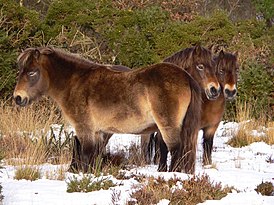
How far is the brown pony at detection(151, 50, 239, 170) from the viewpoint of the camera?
8508mm

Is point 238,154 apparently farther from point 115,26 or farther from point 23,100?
point 115,26

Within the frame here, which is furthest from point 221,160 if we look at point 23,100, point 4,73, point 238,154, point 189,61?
point 4,73

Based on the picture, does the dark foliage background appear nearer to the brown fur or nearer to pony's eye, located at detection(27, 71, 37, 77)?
the brown fur

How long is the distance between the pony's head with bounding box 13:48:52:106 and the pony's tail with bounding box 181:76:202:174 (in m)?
1.93

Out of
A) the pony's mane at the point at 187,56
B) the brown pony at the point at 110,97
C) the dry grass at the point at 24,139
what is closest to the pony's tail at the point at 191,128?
the brown pony at the point at 110,97

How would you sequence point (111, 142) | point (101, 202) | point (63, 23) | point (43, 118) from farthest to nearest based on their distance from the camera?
point (63, 23)
point (43, 118)
point (111, 142)
point (101, 202)

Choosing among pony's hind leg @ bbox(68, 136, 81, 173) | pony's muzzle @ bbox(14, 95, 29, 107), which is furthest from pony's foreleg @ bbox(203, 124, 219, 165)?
pony's muzzle @ bbox(14, 95, 29, 107)

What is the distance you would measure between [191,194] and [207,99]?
118 inches

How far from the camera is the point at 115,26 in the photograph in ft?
53.8

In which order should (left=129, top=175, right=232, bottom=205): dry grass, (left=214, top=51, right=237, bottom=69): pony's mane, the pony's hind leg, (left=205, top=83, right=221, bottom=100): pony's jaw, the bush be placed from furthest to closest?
1. the bush
2. (left=214, top=51, right=237, bottom=69): pony's mane
3. (left=205, top=83, right=221, bottom=100): pony's jaw
4. the pony's hind leg
5. (left=129, top=175, right=232, bottom=205): dry grass

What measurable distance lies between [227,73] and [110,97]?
251 centimetres

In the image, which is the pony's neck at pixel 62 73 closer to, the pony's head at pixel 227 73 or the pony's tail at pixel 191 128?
the pony's tail at pixel 191 128

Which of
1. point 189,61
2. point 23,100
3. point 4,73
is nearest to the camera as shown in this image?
point 23,100

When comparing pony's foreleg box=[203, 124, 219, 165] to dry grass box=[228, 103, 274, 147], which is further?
dry grass box=[228, 103, 274, 147]
